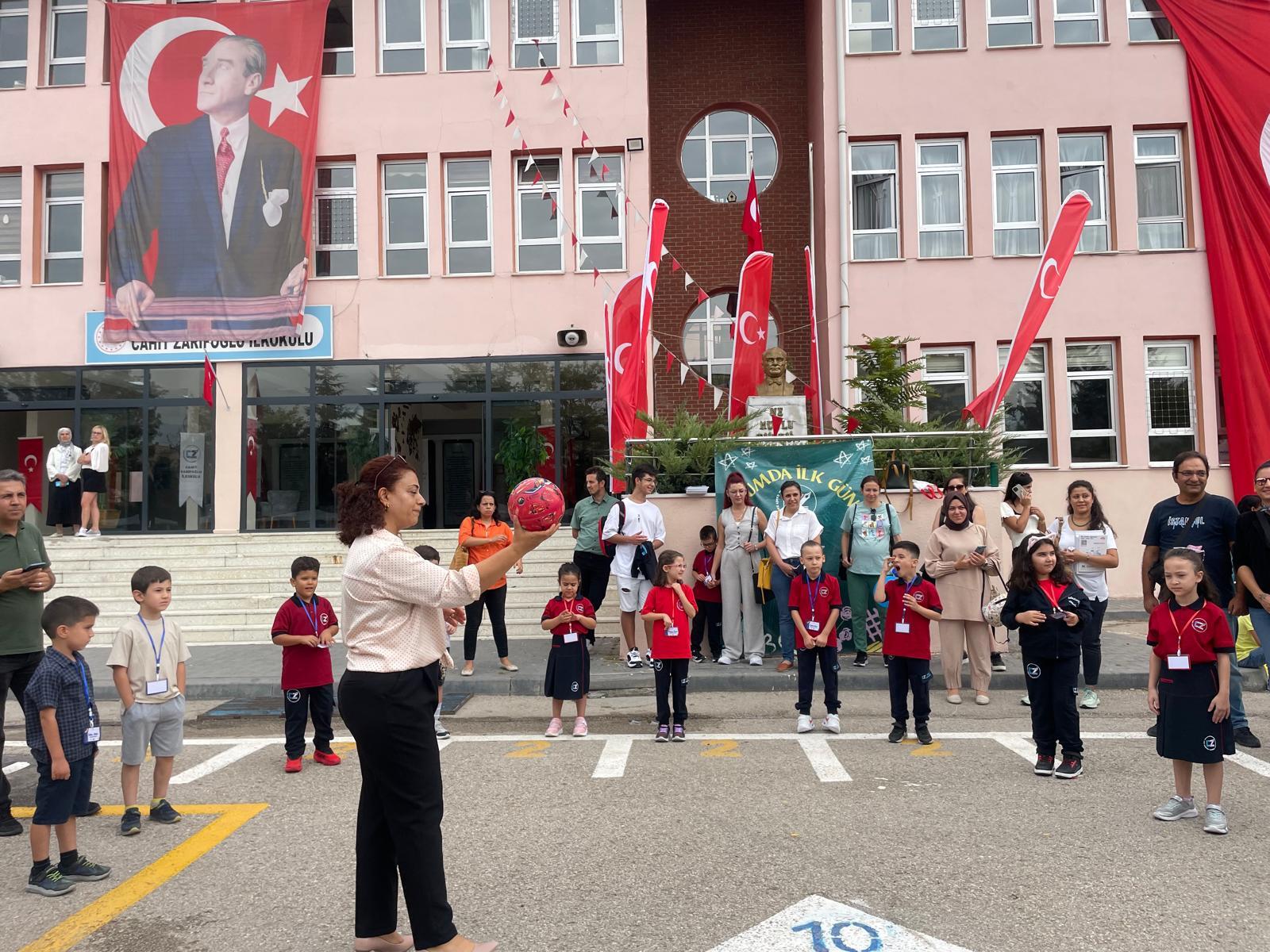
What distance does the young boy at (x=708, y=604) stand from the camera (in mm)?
11312

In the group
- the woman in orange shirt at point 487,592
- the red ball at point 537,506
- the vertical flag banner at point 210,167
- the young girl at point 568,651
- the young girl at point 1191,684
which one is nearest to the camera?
the red ball at point 537,506

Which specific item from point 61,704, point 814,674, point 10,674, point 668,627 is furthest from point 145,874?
point 814,674

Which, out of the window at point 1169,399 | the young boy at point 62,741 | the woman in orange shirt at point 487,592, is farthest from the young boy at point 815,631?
the window at point 1169,399

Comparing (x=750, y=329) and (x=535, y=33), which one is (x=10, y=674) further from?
(x=535, y=33)

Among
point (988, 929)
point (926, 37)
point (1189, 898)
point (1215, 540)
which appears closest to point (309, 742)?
point (988, 929)

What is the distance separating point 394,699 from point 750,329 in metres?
12.4

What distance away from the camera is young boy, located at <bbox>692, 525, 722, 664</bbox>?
445 inches

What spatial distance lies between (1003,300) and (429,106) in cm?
1142

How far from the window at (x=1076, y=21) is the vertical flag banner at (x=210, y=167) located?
13.9m

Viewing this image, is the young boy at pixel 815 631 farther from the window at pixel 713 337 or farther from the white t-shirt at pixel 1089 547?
the window at pixel 713 337

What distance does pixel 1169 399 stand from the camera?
Result: 18422 millimetres

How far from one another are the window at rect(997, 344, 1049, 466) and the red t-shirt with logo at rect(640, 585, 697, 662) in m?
12.8

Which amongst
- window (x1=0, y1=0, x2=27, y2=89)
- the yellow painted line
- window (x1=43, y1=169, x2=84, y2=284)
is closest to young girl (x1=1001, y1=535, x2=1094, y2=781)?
the yellow painted line

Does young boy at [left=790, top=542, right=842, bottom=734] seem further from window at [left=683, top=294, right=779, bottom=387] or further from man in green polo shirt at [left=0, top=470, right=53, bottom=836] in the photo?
window at [left=683, top=294, right=779, bottom=387]
